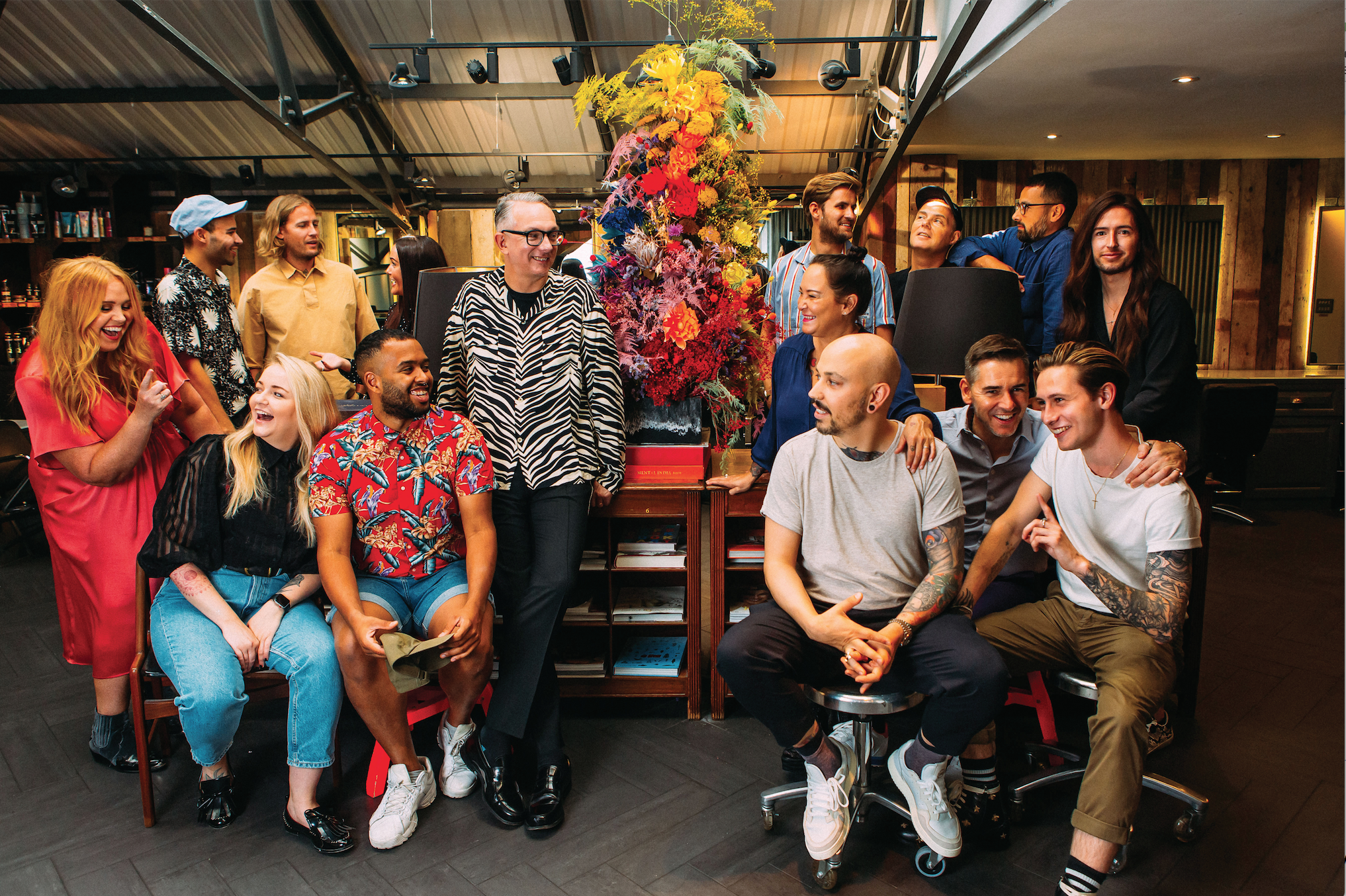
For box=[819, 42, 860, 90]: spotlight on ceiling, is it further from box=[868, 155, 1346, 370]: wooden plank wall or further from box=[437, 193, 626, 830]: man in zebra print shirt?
box=[437, 193, 626, 830]: man in zebra print shirt

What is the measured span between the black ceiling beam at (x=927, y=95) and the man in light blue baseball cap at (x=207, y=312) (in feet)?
9.00

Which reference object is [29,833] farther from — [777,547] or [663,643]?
[777,547]

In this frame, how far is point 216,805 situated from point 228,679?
44cm

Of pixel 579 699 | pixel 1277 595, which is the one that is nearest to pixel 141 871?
pixel 579 699

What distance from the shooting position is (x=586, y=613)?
2.91 meters

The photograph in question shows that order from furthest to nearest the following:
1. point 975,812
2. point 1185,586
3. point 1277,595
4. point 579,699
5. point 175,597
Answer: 1. point 1277,595
2. point 579,699
3. point 175,597
4. point 975,812
5. point 1185,586

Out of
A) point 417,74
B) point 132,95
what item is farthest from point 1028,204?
point 132,95

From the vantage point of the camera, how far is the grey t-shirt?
2127mm

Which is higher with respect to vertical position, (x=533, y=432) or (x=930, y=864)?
(x=533, y=432)

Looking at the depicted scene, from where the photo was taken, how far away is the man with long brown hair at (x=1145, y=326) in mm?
2561

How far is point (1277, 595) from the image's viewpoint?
419cm

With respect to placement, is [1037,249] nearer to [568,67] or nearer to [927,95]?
[927,95]

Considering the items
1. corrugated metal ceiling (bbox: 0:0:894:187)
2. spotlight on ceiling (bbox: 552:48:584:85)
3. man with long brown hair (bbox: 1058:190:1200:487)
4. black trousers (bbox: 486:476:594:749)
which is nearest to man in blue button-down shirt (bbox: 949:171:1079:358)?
man with long brown hair (bbox: 1058:190:1200:487)

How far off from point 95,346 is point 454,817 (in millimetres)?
1807
